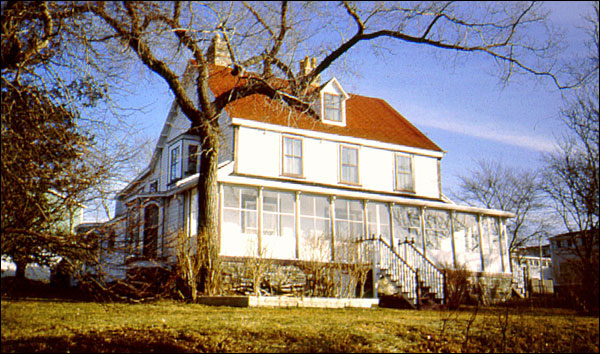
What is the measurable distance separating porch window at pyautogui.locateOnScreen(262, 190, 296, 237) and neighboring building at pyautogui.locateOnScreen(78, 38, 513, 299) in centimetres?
5

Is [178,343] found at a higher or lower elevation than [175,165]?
lower

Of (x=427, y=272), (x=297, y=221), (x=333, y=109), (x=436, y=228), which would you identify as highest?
(x=333, y=109)

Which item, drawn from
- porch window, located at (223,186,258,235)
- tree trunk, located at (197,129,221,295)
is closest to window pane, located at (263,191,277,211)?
porch window, located at (223,186,258,235)

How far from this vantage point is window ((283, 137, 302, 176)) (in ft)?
69.9

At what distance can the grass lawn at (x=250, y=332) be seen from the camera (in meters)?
7.47

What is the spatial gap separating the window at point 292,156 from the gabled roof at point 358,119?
634mm

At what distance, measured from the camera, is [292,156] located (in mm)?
21469

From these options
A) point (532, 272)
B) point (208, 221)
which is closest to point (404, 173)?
point (208, 221)

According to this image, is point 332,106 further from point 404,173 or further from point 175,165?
point 175,165

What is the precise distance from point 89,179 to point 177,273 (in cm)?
652

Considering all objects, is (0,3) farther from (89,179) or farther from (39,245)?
(39,245)

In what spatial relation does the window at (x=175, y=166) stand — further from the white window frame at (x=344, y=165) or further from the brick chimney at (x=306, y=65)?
the brick chimney at (x=306, y=65)

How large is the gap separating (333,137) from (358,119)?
266cm

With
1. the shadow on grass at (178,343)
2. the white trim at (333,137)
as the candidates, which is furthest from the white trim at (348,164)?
the shadow on grass at (178,343)
